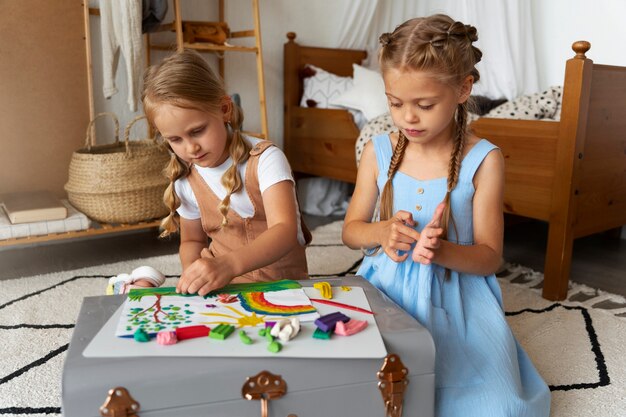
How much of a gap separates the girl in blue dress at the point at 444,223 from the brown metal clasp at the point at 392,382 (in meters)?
0.16

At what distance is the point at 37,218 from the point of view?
167 centimetres

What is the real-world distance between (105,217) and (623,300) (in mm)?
1481

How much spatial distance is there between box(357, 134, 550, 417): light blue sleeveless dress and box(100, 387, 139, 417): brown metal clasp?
17.7 inches

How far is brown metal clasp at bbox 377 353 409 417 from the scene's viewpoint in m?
0.71

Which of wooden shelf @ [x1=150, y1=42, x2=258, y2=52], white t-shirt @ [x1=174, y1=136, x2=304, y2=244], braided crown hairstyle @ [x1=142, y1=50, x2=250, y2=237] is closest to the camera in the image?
braided crown hairstyle @ [x1=142, y1=50, x2=250, y2=237]

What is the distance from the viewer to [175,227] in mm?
1167

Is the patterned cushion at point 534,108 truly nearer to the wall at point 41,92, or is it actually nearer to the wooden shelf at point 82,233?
the wooden shelf at point 82,233

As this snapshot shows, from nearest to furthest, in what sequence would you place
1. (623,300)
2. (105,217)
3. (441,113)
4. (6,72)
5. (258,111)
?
(441,113), (623,300), (105,217), (6,72), (258,111)

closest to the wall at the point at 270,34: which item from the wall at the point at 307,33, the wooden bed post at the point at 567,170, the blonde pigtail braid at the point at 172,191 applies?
the wall at the point at 307,33

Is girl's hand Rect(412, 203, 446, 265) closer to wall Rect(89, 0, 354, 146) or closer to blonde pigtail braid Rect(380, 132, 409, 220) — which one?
blonde pigtail braid Rect(380, 132, 409, 220)

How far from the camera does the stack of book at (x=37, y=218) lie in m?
1.64

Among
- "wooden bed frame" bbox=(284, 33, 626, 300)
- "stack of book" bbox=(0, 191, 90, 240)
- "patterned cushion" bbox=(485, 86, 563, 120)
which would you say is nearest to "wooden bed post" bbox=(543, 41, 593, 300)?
"wooden bed frame" bbox=(284, 33, 626, 300)

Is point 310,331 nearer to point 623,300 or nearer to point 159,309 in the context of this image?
point 159,309

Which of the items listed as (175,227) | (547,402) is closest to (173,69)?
(175,227)
